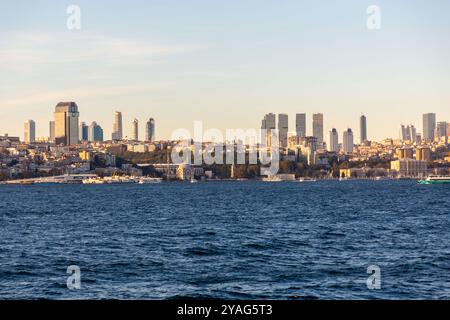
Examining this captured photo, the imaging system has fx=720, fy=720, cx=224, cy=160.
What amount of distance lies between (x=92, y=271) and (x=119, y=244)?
7933 mm

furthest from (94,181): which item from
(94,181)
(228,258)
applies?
(228,258)

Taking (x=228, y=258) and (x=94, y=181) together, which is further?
(x=94, y=181)

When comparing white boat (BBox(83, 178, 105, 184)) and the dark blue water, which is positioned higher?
the dark blue water

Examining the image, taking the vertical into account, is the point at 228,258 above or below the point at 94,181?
above

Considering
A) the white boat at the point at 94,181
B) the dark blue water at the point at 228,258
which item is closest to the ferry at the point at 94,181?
Answer: the white boat at the point at 94,181

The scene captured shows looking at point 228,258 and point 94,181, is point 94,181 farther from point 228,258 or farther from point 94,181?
point 228,258

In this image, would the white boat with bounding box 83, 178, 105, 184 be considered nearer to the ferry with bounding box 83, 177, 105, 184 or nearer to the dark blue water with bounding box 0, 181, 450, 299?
the ferry with bounding box 83, 177, 105, 184

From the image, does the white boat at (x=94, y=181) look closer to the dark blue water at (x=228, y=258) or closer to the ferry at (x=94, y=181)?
the ferry at (x=94, y=181)

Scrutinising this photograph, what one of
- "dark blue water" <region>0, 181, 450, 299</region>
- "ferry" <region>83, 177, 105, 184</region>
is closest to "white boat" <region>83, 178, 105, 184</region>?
"ferry" <region>83, 177, 105, 184</region>

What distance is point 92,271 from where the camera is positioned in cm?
2050

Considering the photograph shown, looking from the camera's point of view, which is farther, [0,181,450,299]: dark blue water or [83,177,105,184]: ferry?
[83,177,105,184]: ferry

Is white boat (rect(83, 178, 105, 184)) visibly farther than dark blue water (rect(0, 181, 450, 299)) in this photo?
Yes
